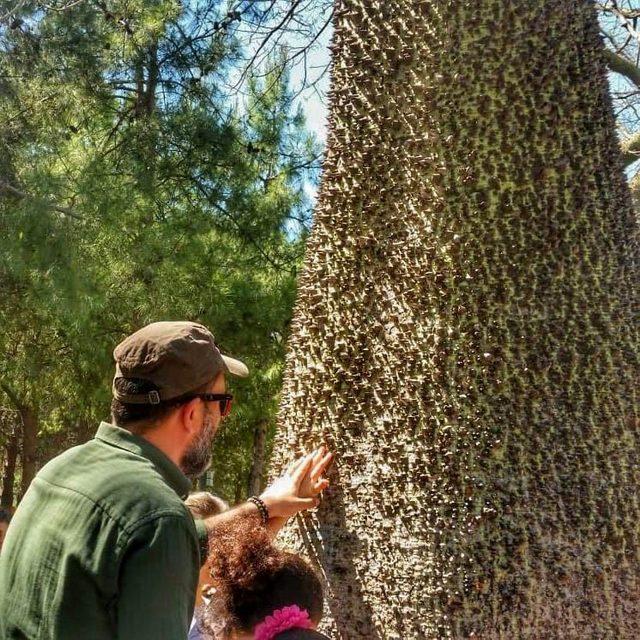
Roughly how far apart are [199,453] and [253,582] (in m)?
0.48

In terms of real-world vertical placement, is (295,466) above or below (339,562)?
above

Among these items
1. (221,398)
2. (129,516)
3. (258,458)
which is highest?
(221,398)

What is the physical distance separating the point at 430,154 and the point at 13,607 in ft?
4.51

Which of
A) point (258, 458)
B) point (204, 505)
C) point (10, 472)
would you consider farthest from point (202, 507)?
point (10, 472)

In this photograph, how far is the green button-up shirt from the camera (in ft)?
4.32

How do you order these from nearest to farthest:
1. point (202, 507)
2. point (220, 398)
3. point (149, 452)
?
1. point (149, 452)
2. point (220, 398)
3. point (202, 507)

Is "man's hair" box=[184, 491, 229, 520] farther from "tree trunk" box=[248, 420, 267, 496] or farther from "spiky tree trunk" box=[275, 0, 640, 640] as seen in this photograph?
"tree trunk" box=[248, 420, 267, 496]

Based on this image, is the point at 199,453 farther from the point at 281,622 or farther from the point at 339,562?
the point at 339,562

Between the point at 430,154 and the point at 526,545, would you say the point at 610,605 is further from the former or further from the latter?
the point at 430,154

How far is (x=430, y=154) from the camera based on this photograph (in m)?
2.26

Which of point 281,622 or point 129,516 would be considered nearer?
point 129,516

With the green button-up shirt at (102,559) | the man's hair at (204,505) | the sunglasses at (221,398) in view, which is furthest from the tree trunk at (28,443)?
the green button-up shirt at (102,559)

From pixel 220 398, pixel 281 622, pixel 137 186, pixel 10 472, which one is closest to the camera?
pixel 220 398

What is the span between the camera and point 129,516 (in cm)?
136
